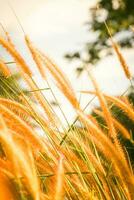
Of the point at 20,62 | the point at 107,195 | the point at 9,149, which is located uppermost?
the point at 20,62

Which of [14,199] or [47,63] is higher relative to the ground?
[47,63]

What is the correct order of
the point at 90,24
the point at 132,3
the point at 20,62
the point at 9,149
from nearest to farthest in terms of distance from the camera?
the point at 9,149 → the point at 20,62 → the point at 132,3 → the point at 90,24

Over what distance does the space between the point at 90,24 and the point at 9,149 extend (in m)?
6.25

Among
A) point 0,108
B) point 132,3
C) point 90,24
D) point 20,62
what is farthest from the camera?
point 90,24

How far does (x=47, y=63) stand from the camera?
1203mm

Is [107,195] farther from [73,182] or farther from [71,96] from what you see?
[71,96]

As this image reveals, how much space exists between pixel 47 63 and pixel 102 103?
274 mm

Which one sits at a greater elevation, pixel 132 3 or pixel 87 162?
pixel 132 3

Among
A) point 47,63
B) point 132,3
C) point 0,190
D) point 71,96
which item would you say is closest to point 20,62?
point 47,63

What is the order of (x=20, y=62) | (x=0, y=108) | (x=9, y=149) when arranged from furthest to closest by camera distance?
(x=20, y=62), (x=0, y=108), (x=9, y=149)

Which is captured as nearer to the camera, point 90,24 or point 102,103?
point 102,103

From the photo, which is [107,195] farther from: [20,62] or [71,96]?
[20,62]

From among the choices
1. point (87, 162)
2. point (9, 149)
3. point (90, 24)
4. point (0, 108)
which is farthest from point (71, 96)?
point (90, 24)

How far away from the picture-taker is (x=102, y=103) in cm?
101
